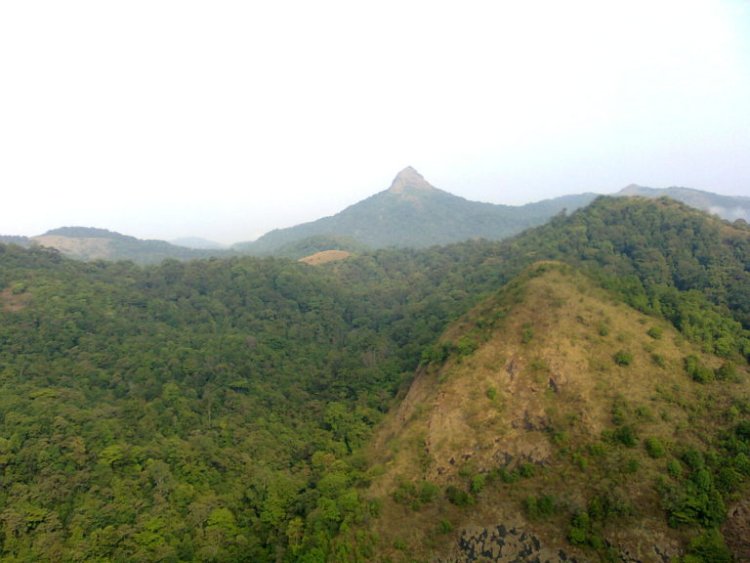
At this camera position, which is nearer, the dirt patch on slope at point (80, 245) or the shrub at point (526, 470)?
the shrub at point (526, 470)

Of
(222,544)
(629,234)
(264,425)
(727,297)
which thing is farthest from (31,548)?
(629,234)

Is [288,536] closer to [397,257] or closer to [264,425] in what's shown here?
[264,425]

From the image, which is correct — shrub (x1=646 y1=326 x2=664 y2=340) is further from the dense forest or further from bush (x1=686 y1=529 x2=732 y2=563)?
bush (x1=686 y1=529 x2=732 y2=563)

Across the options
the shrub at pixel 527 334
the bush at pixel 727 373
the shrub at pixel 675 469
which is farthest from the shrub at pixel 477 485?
the bush at pixel 727 373

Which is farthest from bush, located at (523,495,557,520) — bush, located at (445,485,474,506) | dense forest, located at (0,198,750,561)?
dense forest, located at (0,198,750,561)

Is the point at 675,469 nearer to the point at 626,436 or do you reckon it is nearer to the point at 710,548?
the point at 626,436

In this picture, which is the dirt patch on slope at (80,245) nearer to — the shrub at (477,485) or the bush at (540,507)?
the shrub at (477,485)

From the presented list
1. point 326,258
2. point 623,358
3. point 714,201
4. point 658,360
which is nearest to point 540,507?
point 623,358
